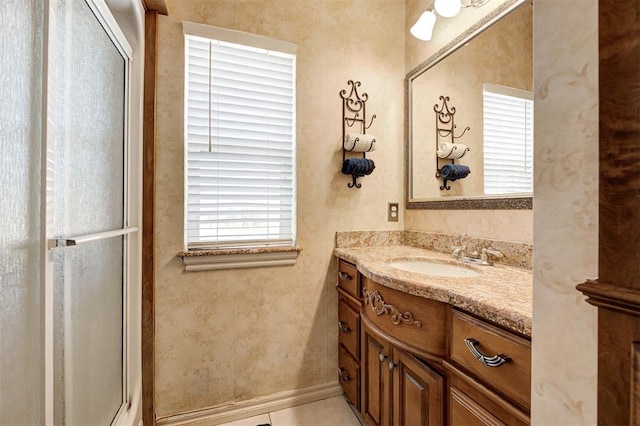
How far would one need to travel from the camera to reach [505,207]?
125cm

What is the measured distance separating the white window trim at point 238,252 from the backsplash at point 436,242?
14.6 inches

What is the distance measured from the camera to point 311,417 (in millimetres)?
1544

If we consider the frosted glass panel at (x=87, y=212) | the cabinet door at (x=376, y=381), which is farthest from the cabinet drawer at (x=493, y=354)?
the frosted glass panel at (x=87, y=212)

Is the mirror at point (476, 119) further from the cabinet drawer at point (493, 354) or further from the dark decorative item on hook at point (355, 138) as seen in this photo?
the cabinet drawer at point (493, 354)

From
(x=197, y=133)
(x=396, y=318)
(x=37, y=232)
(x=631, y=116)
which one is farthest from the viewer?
(x=197, y=133)

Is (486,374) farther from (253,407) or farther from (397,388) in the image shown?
(253,407)

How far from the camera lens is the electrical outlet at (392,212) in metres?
1.85

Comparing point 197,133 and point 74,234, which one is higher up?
point 197,133

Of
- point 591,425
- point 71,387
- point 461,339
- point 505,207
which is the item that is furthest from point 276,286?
point 591,425

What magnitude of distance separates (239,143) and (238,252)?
2.00 feet

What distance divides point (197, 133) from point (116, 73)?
41 centimetres

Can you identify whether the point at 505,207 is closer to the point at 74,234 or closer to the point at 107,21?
the point at 74,234

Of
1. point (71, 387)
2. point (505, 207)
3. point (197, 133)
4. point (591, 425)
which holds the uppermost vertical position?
point (197, 133)

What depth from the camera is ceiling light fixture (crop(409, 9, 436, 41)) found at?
1523 millimetres
